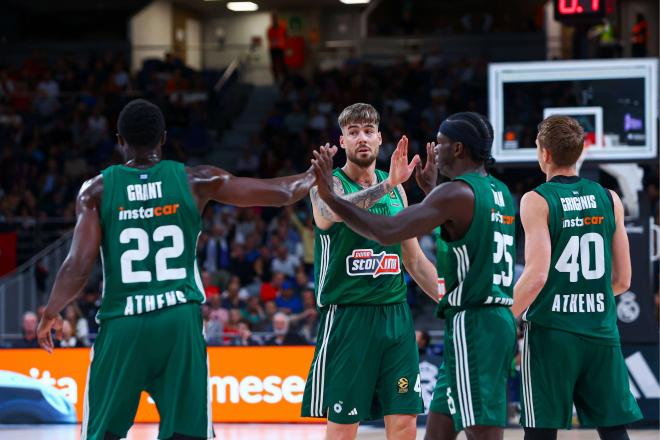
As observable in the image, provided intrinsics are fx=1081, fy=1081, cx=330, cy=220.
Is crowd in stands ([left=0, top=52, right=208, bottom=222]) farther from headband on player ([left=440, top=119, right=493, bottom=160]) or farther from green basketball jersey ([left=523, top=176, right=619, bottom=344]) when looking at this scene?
headband on player ([left=440, top=119, right=493, bottom=160])

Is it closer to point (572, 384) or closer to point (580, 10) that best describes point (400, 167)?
point (572, 384)

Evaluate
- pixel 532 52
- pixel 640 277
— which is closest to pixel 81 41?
pixel 532 52

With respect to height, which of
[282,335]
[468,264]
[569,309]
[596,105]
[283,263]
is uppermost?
[596,105]

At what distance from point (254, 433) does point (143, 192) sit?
21.9 feet

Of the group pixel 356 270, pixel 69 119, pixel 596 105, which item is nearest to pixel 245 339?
pixel 596 105

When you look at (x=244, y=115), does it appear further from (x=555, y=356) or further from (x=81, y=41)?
(x=555, y=356)

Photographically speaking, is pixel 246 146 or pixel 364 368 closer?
pixel 364 368

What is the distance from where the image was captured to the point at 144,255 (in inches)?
206

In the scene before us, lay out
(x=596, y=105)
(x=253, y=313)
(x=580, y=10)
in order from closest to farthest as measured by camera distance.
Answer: (x=580, y=10) → (x=596, y=105) → (x=253, y=313)

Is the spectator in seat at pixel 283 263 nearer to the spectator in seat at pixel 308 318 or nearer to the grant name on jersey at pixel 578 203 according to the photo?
the spectator in seat at pixel 308 318

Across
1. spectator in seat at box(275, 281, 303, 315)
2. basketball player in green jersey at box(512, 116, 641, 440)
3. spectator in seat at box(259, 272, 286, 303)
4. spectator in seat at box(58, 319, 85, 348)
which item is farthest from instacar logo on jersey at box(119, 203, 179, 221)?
spectator in seat at box(259, 272, 286, 303)

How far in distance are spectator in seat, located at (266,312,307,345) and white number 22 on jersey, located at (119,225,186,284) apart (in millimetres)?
7293

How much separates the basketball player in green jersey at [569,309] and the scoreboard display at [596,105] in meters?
5.66

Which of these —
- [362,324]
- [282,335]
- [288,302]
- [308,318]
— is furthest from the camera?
[288,302]
